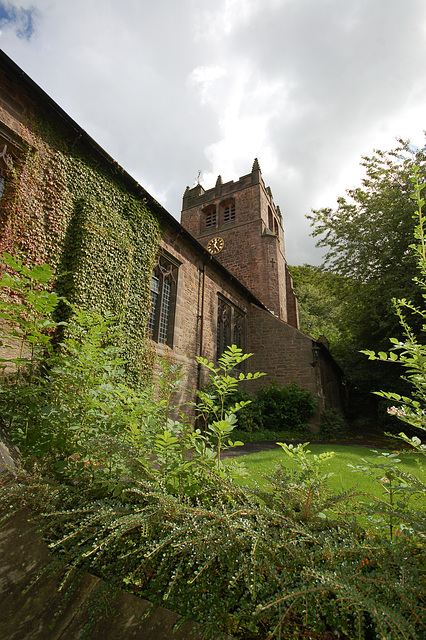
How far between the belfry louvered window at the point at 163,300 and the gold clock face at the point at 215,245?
12.0 metres

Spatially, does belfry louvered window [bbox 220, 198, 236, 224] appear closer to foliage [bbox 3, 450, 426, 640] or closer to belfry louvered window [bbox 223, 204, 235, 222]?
belfry louvered window [bbox 223, 204, 235, 222]

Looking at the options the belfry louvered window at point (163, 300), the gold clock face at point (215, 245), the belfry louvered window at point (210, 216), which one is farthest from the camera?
the belfry louvered window at point (210, 216)

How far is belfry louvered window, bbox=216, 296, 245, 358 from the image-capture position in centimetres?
1409

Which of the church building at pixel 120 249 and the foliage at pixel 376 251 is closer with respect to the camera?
the church building at pixel 120 249

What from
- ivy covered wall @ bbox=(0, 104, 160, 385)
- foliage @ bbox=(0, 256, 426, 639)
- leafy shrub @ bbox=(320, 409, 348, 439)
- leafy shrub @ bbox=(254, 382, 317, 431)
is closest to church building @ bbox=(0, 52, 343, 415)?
ivy covered wall @ bbox=(0, 104, 160, 385)

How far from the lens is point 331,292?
1866 cm

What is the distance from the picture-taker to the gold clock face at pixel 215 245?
22641mm

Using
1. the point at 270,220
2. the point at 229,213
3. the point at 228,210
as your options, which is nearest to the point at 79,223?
the point at 229,213

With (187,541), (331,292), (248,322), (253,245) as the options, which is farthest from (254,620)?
(253,245)

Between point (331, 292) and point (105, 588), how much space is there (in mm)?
19063

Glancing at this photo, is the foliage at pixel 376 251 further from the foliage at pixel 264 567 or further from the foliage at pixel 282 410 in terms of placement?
the foliage at pixel 264 567

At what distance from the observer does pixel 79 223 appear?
7160mm

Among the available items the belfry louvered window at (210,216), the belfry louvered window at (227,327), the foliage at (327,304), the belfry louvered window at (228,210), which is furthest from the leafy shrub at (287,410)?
the belfry louvered window at (210,216)

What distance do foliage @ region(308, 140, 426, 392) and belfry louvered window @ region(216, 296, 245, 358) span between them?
5.92 m
